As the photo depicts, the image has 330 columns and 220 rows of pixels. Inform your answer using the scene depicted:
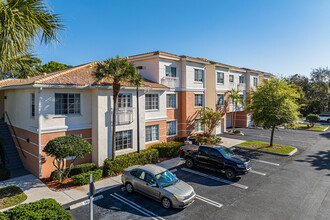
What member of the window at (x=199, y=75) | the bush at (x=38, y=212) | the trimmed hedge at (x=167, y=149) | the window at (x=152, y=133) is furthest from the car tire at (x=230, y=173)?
the window at (x=199, y=75)

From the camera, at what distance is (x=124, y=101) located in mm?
16812

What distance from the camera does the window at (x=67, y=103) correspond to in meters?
14.1

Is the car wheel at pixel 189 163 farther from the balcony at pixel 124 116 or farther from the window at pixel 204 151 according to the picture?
the balcony at pixel 124 116

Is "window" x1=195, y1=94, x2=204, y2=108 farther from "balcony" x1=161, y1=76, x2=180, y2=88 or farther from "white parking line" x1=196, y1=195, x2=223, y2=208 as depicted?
"white parking line" x1=196, y1=195, x2=223, y2=208

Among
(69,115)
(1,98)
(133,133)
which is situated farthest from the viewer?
(1,98)

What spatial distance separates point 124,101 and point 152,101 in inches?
131

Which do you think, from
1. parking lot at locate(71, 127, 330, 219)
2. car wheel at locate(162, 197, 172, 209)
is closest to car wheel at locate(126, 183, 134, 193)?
parking lot at locate(71, 127, 330, 219)

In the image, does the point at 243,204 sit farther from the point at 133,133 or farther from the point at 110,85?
the point at 110,85

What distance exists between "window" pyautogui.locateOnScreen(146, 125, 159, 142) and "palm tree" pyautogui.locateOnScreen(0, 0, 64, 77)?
12222 millimetres

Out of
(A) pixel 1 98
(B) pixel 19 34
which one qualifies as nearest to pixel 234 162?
(B) pixel 19 34

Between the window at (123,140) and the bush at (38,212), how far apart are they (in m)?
8.66

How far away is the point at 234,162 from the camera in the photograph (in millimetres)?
13258

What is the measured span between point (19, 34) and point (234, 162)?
1266 centimetres

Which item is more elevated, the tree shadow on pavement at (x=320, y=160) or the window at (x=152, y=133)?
the window at (x=152, y=133)
